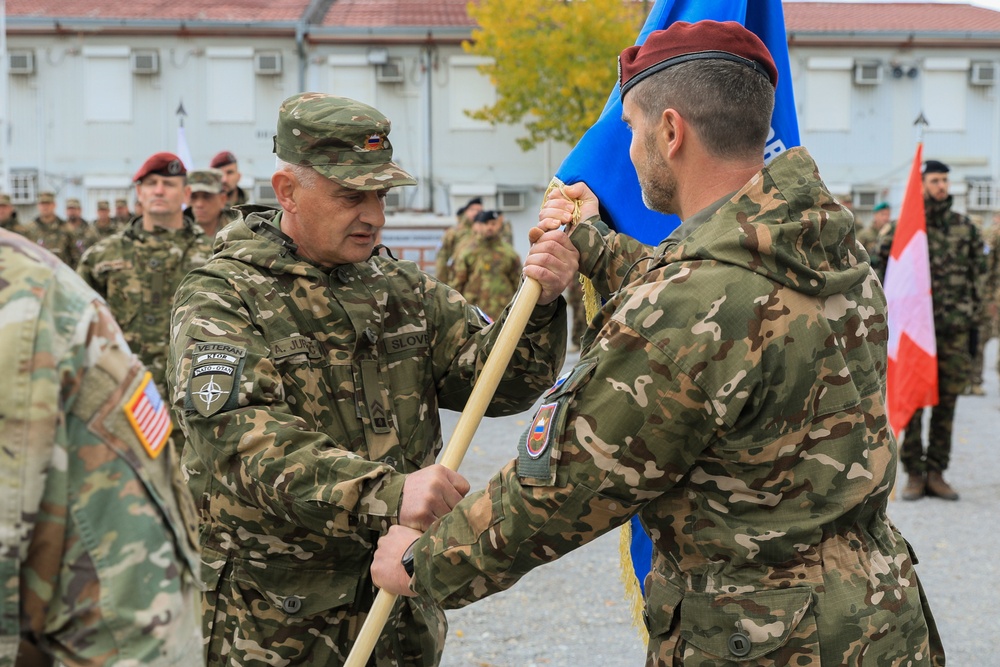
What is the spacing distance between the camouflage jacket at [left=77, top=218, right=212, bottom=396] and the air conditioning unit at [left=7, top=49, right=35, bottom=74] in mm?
22997

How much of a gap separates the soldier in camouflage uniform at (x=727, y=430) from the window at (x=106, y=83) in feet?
91.1

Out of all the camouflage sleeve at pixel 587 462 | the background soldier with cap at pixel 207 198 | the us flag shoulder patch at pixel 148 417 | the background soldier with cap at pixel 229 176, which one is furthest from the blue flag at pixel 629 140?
the background soldier with cap at pixel 229 176

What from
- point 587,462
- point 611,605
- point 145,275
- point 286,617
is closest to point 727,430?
point 587,462

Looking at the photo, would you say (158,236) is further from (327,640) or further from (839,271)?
(839,271)

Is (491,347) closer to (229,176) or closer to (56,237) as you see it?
(229,176)

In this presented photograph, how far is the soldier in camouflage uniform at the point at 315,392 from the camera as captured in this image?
2.55 m

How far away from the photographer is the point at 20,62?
27453 millimetres

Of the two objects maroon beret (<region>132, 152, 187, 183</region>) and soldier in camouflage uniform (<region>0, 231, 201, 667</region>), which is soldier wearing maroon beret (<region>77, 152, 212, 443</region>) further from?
soldier in camouflage uniform (<region>0, 231, 201, 667</region>)

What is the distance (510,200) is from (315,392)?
25.8m

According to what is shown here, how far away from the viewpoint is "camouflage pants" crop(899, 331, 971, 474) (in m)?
7.91

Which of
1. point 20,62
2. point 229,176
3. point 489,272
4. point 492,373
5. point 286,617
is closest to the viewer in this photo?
point 286,617

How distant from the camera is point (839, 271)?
2.22m

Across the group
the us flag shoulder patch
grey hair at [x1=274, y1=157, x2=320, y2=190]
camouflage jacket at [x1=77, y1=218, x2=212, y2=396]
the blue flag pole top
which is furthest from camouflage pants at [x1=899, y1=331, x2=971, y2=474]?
the us flag shoulder patch

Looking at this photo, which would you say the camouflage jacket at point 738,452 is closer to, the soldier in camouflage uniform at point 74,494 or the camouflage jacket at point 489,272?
the soldier in camouflage uniform at point 74,494
